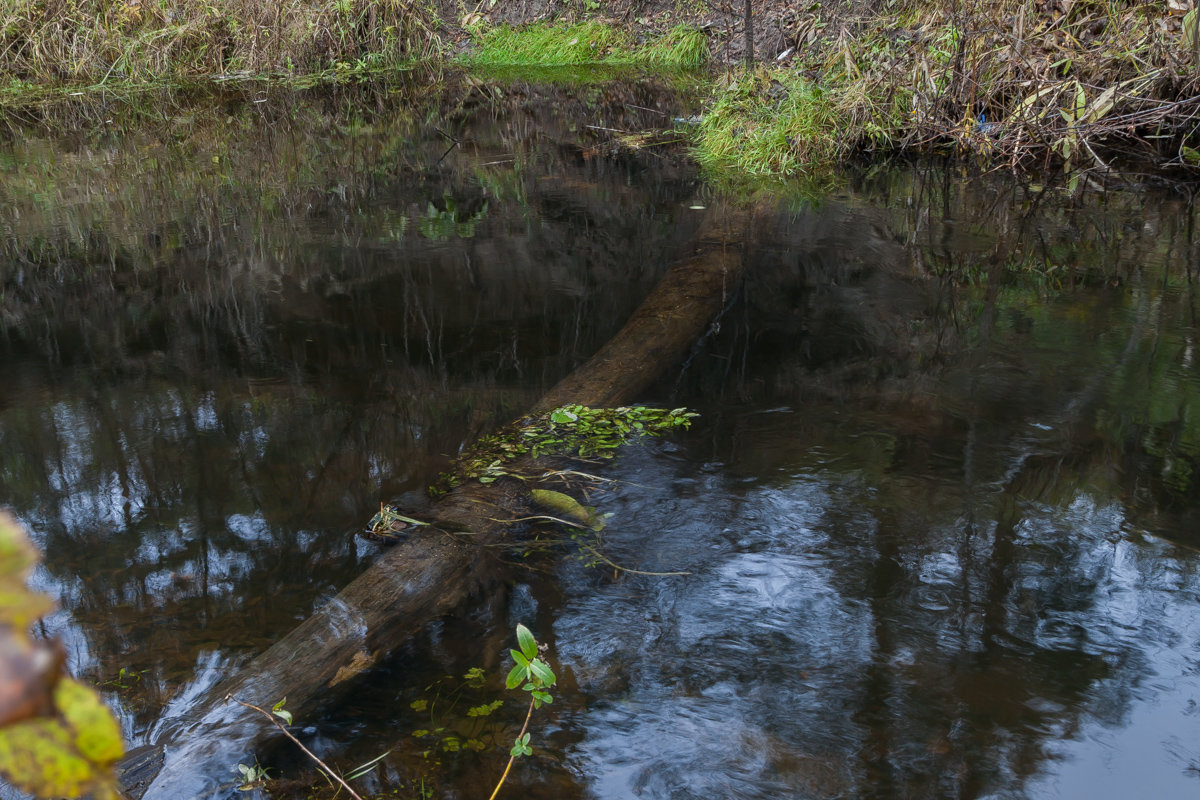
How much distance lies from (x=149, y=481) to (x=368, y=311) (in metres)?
2.08

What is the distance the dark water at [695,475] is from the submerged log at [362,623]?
0.27 ft

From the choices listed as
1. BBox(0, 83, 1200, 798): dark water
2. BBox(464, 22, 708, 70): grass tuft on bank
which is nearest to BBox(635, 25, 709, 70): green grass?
BBox(464, 22, 708, 70): grass tuft on bank

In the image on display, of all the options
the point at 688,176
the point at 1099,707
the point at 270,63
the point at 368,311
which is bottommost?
the point at 1099,707

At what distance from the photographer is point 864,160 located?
359 inches

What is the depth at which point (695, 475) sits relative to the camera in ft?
12.5

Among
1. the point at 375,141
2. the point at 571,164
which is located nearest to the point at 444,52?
the point at 375,141

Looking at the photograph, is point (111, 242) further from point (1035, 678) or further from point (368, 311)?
point (1035, 678)

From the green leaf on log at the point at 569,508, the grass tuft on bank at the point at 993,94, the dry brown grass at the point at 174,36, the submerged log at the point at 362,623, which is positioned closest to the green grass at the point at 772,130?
the grass tuft on bank at the point at 993,94

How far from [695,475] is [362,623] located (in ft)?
5.16

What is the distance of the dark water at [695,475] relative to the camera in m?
2.54

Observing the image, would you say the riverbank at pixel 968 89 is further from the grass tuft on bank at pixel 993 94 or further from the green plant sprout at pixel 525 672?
the green plant sprout at pixel 525 672

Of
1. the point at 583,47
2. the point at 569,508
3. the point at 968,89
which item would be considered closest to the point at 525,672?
the point at 569,508

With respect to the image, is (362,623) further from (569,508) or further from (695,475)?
(695,475)

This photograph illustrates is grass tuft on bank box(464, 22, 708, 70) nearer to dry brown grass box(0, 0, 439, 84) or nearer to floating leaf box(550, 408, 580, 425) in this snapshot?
dry brown grass box(0, 0, 439, 84)
